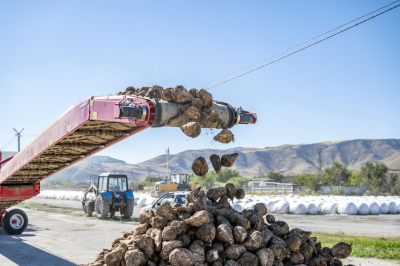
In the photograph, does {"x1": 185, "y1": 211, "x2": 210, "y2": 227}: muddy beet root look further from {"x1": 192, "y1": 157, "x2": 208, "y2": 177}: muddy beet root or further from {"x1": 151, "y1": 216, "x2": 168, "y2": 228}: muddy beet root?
{"x1": 192, "y1": 157, "x2": 208, "y2": 177}: muddy beet root

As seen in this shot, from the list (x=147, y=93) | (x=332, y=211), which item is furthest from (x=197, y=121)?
(x=332, y=211)

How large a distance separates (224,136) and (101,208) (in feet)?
54.2

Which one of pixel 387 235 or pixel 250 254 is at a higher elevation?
pixel 250 254

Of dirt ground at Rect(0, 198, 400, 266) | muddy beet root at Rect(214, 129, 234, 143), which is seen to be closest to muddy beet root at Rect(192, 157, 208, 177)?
muddy beet root at Rect(214, 129, 234, 143)

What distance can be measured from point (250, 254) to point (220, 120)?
2022 millimetres

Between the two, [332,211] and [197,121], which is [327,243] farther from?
[332,211]

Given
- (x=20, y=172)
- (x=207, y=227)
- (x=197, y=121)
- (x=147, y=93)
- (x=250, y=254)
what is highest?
(x=147, y=93)

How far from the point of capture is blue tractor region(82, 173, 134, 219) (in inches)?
838

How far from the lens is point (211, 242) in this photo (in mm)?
5934

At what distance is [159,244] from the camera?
588cm

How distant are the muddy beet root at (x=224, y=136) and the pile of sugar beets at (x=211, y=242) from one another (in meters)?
0.94

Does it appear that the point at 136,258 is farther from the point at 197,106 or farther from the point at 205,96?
the point at 205,96

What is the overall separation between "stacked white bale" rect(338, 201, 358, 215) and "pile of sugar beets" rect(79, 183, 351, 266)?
1933 centimetres

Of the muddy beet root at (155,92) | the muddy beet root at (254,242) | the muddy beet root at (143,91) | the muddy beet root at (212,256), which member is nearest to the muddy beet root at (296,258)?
the muddy beet root at (254,242)
